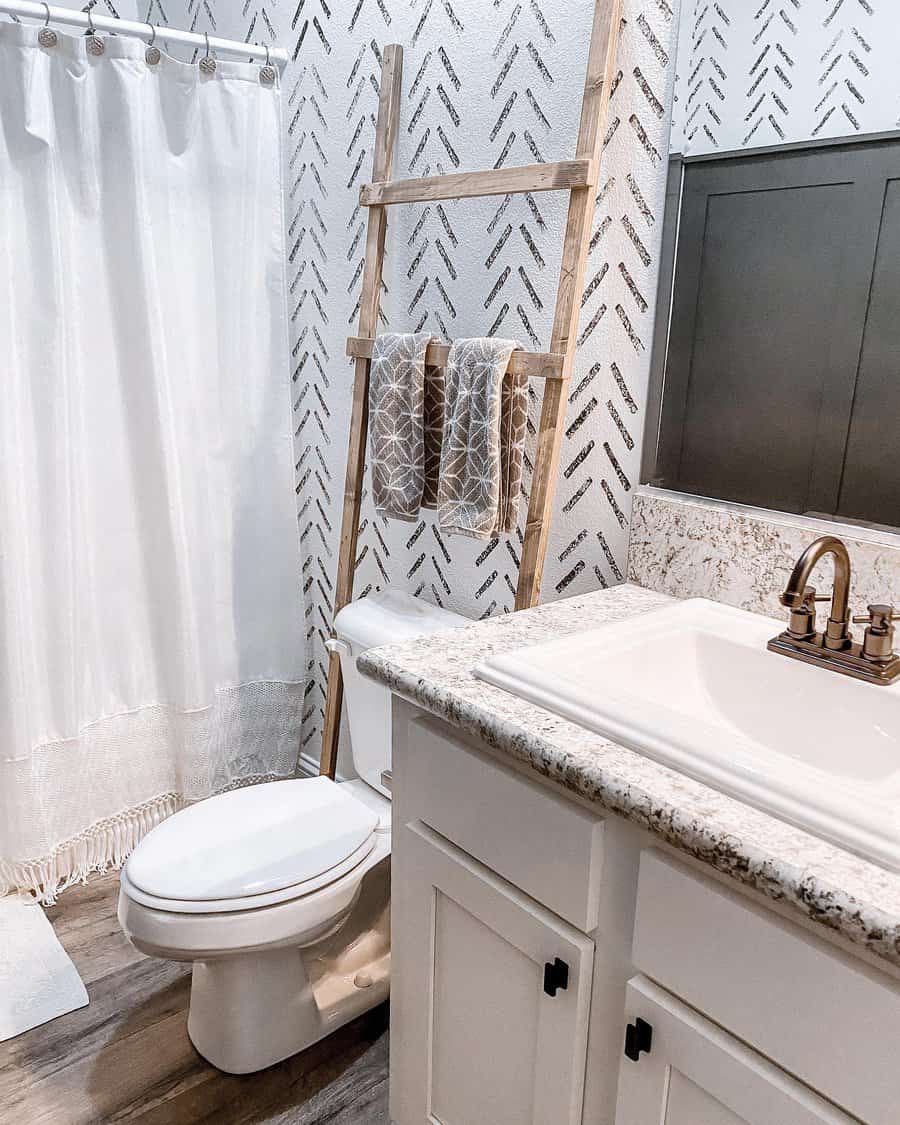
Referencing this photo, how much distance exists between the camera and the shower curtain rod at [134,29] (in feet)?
5.46

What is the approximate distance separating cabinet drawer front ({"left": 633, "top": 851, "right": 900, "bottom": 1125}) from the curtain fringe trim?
1508 mm

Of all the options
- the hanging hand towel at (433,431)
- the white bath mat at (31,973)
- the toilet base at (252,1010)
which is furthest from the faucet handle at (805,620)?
the white bath mat at (31,973)

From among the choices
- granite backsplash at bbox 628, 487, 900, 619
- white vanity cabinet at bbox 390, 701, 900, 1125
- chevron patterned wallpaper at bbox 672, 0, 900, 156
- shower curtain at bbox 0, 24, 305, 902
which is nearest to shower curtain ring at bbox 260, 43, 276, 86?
shower curtain at bbox 0, 24, 305, 902

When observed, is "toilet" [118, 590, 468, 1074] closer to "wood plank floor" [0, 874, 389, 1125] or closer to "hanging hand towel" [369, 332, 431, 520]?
"wood plank floor" [0, 874, 389, 1125]

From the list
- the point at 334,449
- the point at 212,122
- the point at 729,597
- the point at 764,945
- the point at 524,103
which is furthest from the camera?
the point at 334,449

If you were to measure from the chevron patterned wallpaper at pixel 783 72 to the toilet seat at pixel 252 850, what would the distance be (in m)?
1.21

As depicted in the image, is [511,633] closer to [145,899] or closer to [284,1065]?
[145,899]

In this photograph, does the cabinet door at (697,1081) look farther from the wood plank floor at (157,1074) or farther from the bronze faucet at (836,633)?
the wood plank floor at (157,1074)

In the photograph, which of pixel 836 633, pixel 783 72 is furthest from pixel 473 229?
pixel 836 633

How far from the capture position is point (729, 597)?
1364mm

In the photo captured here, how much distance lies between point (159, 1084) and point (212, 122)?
1.85 metres

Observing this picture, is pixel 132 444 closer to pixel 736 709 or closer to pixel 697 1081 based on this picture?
pixel 736 709

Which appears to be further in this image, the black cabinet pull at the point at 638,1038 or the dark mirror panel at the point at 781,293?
the dark mirror panel at the point at 781,293

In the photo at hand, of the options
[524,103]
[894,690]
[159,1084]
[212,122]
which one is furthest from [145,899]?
[212,122]
